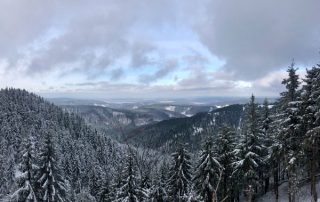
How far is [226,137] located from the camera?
134 ft

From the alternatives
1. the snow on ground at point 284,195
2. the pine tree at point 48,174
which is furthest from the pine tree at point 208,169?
the pine tree at point 48,174

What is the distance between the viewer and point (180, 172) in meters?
41.5

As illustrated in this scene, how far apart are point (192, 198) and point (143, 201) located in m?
32.7

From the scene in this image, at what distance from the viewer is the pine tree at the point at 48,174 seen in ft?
116

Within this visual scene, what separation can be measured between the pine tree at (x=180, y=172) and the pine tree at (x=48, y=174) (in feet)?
42.6

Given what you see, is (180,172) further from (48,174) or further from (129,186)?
(48,174)

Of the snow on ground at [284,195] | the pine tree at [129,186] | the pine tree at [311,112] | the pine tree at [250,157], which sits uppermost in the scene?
the pine tree at [311,112]

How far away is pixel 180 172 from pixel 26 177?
17002 mm

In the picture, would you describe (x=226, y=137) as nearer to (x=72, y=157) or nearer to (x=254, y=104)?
(x=254, y=104)

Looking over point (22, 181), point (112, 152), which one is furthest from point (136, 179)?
point (112, 152)

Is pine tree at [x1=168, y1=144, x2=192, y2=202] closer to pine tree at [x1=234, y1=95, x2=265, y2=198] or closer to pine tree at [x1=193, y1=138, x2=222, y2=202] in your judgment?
pine tree at [x1=193, y1=138, x2=222, y2=202]

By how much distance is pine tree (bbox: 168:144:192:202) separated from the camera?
4134 centimetres

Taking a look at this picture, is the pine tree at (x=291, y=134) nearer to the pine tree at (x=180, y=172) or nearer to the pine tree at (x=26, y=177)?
the pine tree at (x=180, y=172)

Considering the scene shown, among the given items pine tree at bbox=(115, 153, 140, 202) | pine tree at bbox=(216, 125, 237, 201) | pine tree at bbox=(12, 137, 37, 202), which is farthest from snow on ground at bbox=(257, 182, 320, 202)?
pine tree at bbox=(12, 137, 37, 202)
